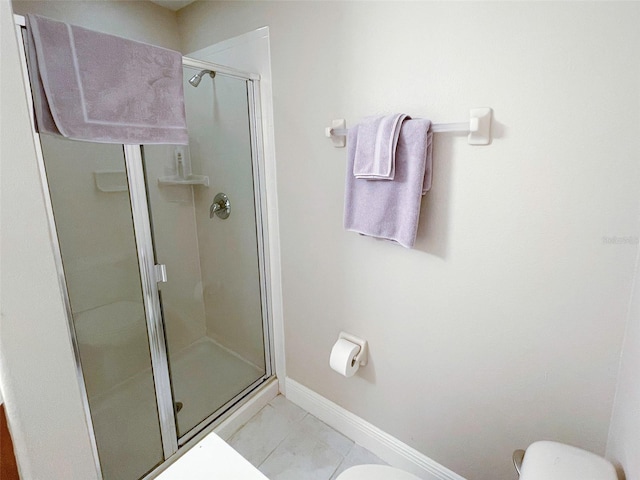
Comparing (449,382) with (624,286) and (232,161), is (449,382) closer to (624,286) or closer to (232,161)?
(624,286)

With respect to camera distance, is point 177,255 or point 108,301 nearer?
point 108,301

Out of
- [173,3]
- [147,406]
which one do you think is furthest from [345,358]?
[173,3]

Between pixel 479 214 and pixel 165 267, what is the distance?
1593 mm

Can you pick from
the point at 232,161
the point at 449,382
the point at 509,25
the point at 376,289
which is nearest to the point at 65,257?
the point at 232,161

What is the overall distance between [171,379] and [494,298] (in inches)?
63.3

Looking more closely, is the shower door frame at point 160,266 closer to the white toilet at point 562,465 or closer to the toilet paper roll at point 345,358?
the toilet paper roll at point 345,358

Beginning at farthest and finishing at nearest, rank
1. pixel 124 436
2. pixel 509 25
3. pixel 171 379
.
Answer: pixel 171 379 → pixel 124 436 → pixel 509 25

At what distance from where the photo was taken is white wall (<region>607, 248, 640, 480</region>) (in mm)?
804

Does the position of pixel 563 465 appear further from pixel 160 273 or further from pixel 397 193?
pixel 160 273

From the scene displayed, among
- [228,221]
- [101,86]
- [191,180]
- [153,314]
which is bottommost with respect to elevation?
[153,314]

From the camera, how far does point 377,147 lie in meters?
1.19

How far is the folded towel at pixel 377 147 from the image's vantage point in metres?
1.17

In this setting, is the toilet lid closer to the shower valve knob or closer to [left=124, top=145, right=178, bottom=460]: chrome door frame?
[left=124, top=145, right=178, bottom=460]: chrome door frame

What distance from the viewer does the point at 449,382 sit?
4.44 ft
